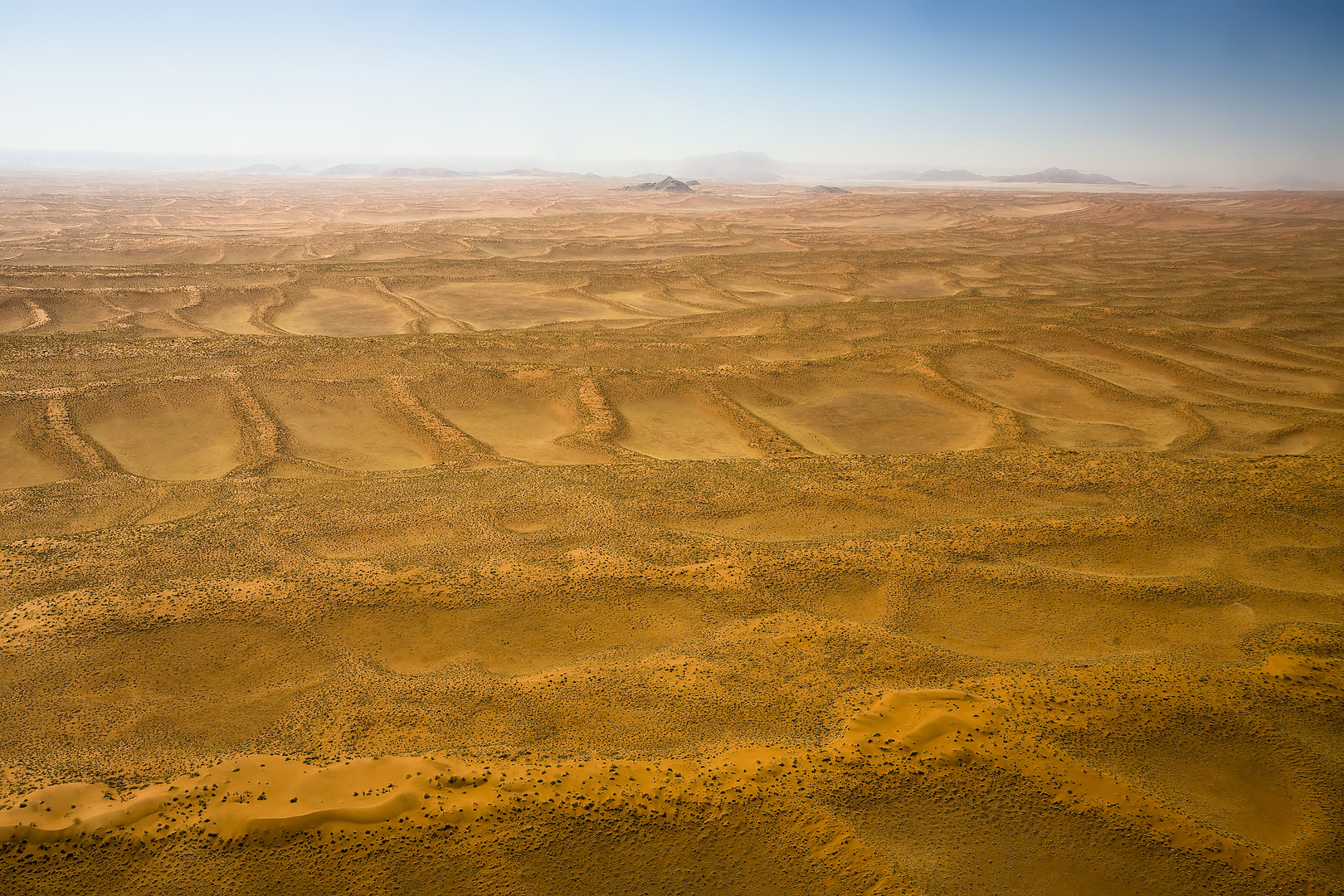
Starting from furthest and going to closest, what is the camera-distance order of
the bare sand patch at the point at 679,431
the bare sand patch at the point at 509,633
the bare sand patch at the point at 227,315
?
the bare sand patch at the point at 227,315 → the bare sand patch at the point at 679,431 → the bare sand patch at the point at 509,633

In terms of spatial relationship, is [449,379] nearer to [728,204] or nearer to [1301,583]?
[1301,583]

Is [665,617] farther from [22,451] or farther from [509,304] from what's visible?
[509,304]

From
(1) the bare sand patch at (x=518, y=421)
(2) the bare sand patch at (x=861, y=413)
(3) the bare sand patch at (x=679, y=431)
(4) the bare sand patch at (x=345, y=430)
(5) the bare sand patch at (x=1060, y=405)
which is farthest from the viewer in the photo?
(5) the bare sand patch at (x=1060, y=405)

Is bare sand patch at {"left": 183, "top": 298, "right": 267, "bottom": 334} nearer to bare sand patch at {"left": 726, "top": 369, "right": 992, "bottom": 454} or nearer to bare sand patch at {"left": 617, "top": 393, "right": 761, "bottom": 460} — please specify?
bare sand patch at {"left": 617, "top": 393, "right": 761, "bottom": 460}

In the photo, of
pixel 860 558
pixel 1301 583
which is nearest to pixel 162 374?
pixel 860 558

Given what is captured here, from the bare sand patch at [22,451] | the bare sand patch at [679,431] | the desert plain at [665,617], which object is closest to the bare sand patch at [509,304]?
the desert plain at [665,617]

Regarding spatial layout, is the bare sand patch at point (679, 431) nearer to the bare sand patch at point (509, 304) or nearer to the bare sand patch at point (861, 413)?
the bare sand patch at point (861, 413)

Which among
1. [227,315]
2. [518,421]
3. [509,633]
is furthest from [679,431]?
[227,315]

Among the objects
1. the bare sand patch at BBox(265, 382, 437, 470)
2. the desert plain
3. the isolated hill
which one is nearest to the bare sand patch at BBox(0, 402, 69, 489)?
the desert plain
